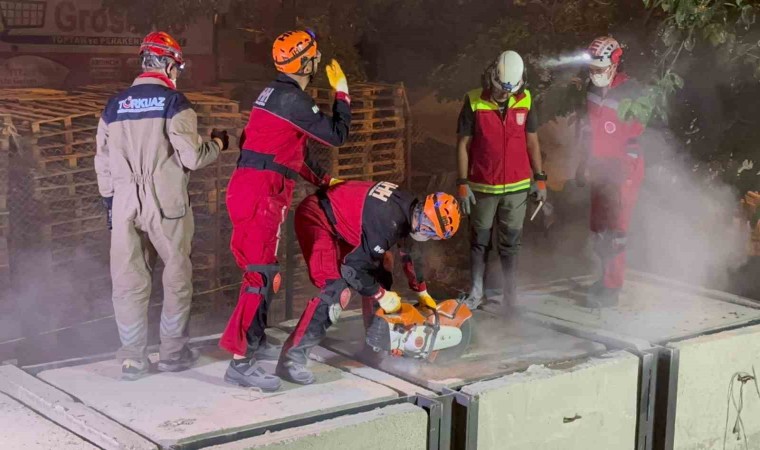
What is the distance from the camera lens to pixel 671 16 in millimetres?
9883

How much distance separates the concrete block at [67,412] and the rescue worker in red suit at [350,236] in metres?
1.24

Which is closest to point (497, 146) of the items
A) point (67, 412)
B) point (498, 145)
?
point (498, 145)

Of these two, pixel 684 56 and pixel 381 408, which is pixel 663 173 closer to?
pixel 684 56

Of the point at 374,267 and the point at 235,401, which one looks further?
the point at 374,267

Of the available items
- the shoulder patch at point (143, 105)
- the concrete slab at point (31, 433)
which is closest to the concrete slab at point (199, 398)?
the concrete slab at point (31, 433)

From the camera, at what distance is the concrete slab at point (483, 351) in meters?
6.46

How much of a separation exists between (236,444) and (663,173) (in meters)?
7.47

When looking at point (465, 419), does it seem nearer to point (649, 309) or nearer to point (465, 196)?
point (465, 196)

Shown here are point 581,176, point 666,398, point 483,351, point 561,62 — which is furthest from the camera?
point 561,62

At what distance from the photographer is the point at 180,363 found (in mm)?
6395

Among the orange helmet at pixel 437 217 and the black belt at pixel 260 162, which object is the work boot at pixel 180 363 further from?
the orange helmet at pixel 437 217

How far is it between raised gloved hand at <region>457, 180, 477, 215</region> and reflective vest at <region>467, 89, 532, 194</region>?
0.38ft

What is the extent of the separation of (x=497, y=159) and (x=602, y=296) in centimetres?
171

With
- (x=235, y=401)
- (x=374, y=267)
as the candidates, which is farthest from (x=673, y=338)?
(x=235, y=401)
